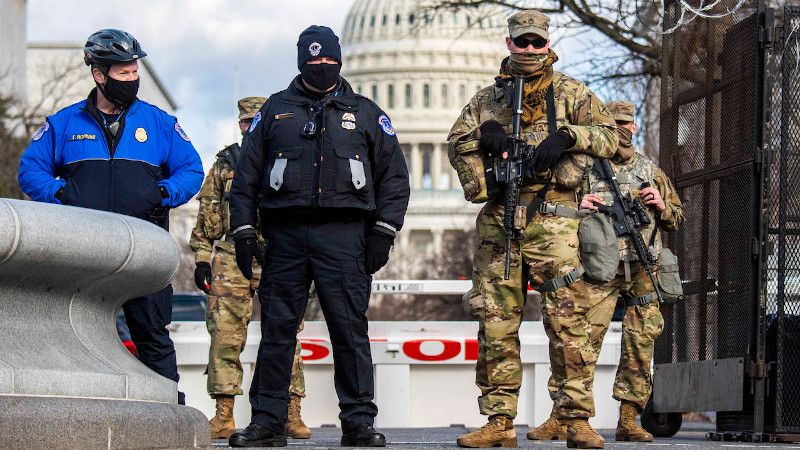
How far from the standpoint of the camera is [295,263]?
7.15 m

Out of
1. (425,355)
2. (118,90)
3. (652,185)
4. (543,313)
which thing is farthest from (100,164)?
(425,355)

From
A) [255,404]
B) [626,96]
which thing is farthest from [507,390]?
[626,96]

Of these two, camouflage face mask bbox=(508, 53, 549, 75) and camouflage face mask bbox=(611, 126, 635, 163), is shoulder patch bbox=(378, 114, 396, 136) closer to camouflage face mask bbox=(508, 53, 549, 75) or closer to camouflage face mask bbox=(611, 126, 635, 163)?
camouflage face mask bbox=(508, 53, 549, 75)

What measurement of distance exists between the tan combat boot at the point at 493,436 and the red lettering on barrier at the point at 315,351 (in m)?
6.35

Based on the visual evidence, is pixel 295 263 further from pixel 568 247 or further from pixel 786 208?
pixel 786 208

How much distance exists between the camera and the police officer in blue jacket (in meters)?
7.83

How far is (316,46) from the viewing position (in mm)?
7211

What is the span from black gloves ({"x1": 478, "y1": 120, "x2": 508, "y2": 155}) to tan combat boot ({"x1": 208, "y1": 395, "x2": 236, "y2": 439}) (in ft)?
11.0

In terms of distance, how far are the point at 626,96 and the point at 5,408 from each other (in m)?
15.1

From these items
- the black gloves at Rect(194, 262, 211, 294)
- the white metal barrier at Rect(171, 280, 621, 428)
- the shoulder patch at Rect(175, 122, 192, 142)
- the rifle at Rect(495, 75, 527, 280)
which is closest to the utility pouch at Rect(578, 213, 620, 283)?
the rifle at Rect(495, 75, 527, 280)

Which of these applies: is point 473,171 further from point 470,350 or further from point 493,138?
point 470,350

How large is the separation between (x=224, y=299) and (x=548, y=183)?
3.21 metres

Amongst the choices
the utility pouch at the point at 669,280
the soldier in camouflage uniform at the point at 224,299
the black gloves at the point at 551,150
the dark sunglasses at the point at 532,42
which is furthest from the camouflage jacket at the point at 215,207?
the black gloves at the point at 551,150

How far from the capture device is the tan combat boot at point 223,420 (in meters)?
10.4
